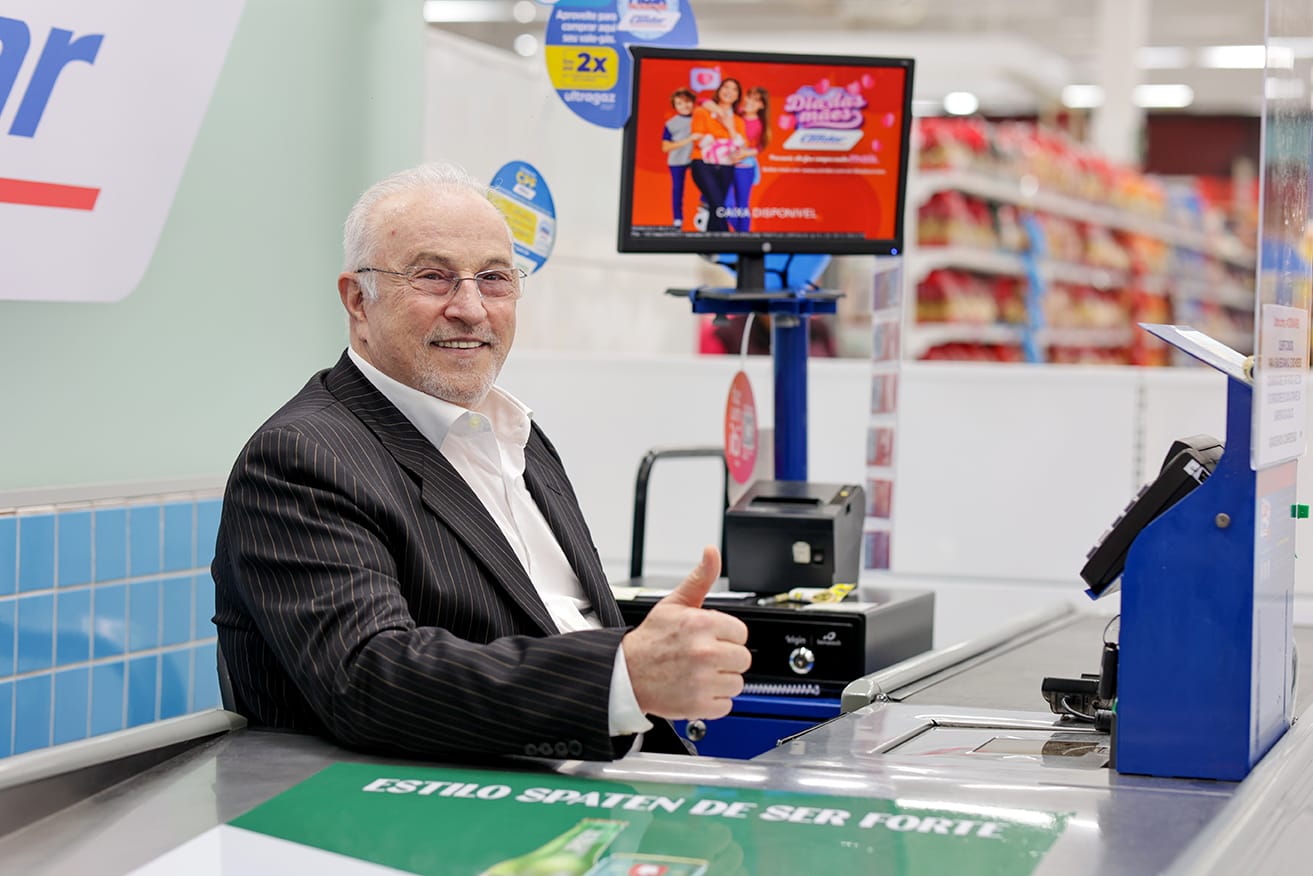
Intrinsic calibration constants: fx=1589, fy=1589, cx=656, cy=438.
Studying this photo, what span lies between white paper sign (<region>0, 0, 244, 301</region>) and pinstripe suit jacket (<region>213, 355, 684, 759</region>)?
737 mm

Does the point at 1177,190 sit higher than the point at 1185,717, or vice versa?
the point at 1177,190

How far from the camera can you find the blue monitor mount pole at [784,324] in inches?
130

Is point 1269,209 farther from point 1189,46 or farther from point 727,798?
point 1189,46

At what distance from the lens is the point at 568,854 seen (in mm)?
1374

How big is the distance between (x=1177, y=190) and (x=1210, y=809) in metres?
9.42

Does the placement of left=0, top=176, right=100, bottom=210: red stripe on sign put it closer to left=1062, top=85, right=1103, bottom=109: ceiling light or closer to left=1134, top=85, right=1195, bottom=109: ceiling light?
left=1062, top=85, right=1103, bottom=109: ceiling light

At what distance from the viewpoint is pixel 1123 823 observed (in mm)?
1521

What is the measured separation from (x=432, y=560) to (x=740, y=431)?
1520 mm

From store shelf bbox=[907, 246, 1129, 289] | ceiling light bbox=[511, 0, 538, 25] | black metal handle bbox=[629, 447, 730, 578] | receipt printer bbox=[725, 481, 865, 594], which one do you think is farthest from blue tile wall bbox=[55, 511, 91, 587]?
ceiling light bbox=[511, 0, 538, 25]


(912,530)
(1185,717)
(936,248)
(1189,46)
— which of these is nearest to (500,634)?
(1185,717)

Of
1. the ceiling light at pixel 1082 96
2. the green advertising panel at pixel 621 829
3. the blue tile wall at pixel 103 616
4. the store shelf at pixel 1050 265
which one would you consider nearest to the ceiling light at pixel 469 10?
the ceiling light at pixel 1082 96

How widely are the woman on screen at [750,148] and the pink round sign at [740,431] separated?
37cm

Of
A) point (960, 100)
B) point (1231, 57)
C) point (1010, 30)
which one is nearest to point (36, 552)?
point (960, 100)

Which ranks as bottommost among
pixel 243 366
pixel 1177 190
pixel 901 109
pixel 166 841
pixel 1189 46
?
pixel 166 841
